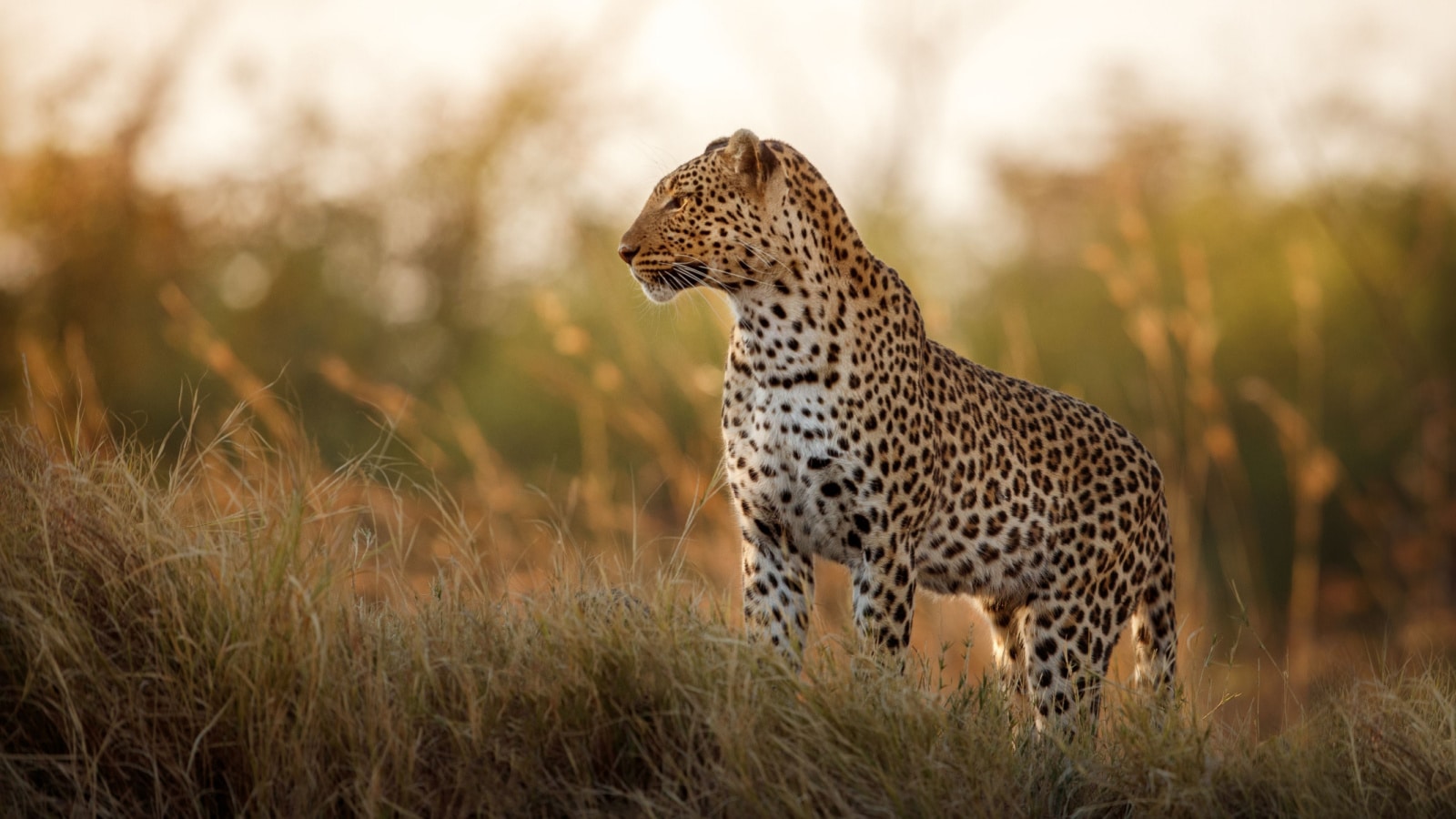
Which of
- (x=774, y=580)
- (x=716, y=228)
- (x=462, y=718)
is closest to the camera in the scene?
(x=462, y=718)

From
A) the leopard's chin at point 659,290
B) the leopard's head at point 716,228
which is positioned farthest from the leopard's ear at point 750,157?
the leopard's chin at point 659,290

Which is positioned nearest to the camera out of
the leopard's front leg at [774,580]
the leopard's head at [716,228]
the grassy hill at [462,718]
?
the grassy hill at [462,718]

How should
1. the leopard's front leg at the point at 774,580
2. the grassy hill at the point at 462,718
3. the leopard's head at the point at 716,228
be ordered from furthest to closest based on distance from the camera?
the leopard's front leg at the point at 774,580, the leopard's head at the point at 716,228, the grassy hill at the point at 462,718

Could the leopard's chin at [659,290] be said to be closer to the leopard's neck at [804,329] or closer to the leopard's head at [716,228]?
the leopard's head at [716,228]

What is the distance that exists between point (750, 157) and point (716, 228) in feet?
0.96

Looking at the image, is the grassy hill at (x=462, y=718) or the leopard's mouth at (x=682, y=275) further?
the leopard's mouth at (x=682, y=275)

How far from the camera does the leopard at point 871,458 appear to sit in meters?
5.39

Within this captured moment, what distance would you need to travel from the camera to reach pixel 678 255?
5332 mm

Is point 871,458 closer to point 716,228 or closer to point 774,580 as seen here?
point 774,580

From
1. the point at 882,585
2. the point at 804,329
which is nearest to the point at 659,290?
the point at 804,329

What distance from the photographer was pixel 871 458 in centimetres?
541

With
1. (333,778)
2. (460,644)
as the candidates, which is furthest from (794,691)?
(333,778)

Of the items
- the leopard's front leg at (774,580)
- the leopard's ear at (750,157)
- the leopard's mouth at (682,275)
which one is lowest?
the leopard's front leg at (774,580)

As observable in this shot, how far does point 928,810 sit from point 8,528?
2587 mm
